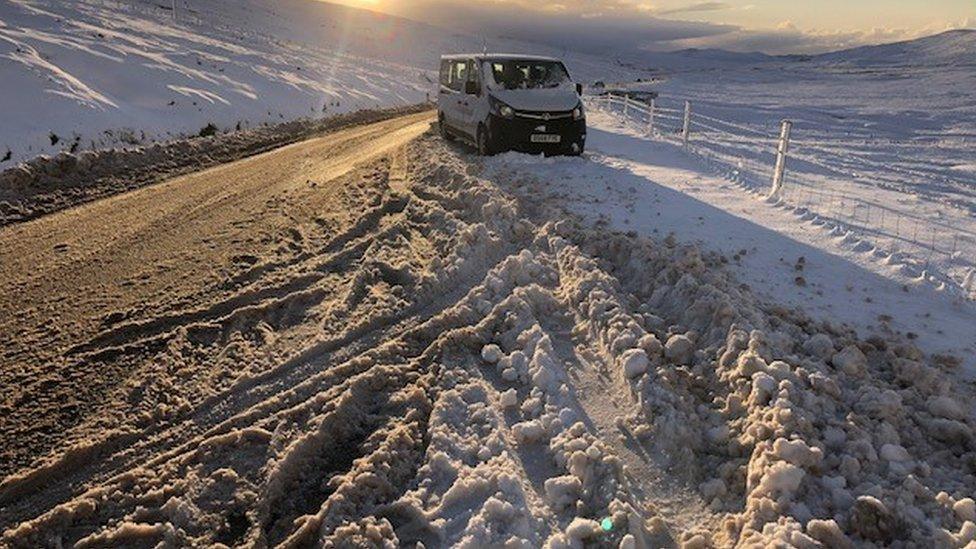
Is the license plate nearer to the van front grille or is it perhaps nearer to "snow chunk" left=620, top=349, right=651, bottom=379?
the van front grille

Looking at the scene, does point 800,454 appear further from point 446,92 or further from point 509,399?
point 446,92

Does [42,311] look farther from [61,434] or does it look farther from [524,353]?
[524,353]

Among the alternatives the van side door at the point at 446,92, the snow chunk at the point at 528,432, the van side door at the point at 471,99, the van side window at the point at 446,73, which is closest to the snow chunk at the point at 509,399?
the snow chunk at the point at 528,432

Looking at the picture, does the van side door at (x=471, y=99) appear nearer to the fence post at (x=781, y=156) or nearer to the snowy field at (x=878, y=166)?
the snowy field at (x=878, y=166)

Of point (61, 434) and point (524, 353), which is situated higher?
point (524, 353)

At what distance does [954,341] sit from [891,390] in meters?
1.18

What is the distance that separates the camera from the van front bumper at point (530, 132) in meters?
12.3

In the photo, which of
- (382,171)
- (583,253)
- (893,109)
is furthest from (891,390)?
(893,109)

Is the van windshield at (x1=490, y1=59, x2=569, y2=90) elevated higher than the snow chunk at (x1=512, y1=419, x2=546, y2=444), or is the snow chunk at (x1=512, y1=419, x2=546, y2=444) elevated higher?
the van windshield at (x1=490, y1=59, x2=569, y2=90)

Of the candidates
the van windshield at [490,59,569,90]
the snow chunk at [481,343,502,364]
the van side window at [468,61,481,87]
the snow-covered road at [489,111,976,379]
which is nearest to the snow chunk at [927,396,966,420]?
the snow-covered road at [489,111,976,379]

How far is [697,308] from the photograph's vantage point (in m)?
5.26

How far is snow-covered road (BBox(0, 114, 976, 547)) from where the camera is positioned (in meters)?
3.33

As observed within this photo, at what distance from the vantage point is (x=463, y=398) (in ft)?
14.4

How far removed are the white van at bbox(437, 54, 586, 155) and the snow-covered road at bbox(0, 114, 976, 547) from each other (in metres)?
4.97
